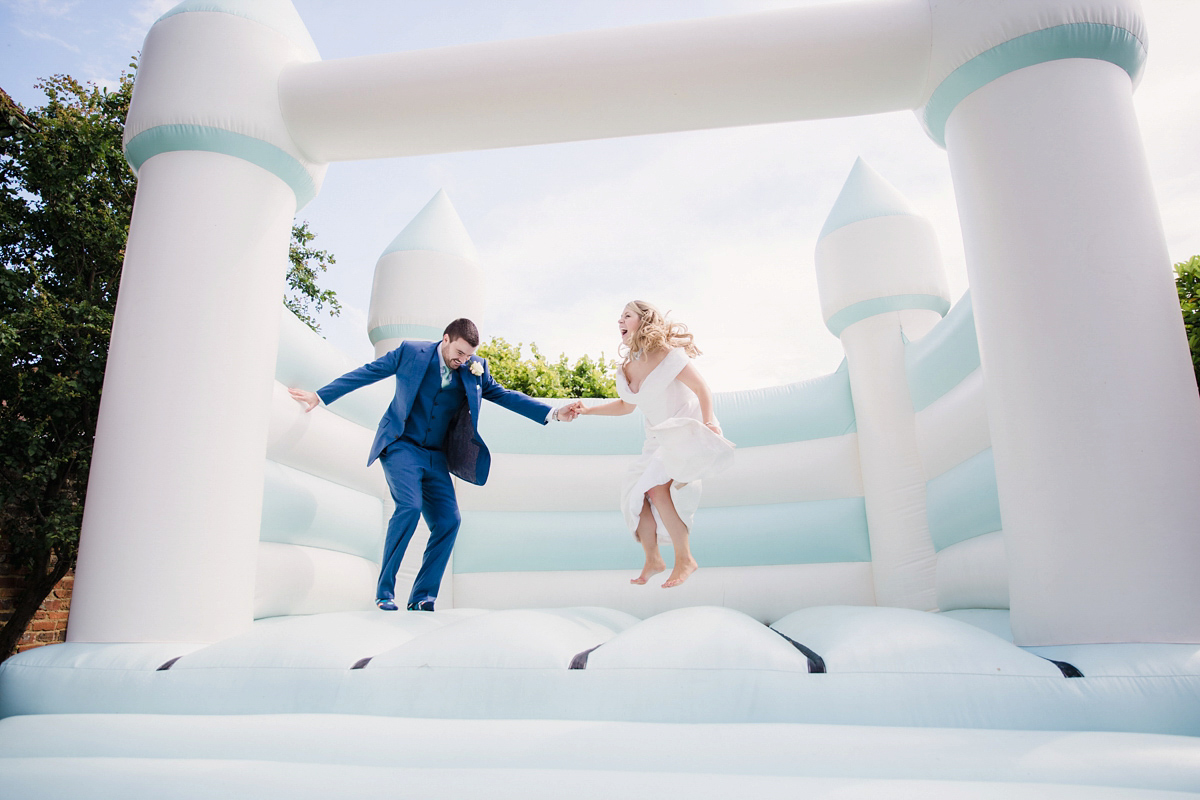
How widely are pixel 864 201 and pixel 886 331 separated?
24.8 inches

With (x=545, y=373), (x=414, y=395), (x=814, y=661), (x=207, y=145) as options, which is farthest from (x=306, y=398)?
(x=545, y=373)

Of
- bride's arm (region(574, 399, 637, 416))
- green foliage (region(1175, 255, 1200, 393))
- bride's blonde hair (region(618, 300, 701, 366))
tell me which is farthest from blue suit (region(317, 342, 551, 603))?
green foliage (region(1175, 255, 1200, 393))

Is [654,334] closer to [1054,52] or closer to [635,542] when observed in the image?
[635,542]

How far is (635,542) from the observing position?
10.7 ft

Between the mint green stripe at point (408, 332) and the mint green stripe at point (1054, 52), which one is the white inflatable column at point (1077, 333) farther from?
the mint green stripe at point (408, 332)

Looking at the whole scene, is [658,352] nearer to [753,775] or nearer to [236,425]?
[236,425]

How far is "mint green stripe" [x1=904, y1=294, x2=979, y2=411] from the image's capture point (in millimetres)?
2504

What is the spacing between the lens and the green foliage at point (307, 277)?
723 cm

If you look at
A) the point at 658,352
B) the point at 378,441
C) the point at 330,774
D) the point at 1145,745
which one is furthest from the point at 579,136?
the point at 1145,745

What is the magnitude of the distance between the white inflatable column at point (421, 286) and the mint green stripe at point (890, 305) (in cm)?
183

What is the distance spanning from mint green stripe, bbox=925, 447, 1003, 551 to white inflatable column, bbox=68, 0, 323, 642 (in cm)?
226

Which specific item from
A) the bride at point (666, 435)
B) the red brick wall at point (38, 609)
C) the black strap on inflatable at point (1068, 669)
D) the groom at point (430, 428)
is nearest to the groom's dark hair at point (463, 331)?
the groom at point (430, 428)

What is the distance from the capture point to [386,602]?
2453 mm

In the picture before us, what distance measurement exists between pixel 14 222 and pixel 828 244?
542 cm
